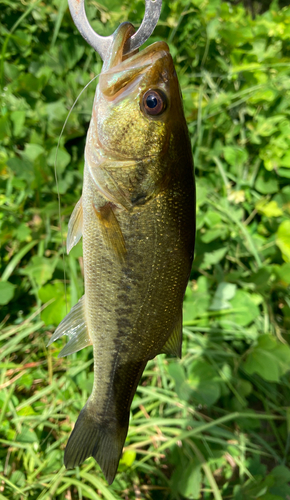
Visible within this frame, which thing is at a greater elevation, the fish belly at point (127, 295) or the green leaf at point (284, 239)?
the green leaf at point (284, 239)

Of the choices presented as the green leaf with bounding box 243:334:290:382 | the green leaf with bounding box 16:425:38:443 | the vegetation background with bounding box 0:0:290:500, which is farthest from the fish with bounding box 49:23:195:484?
the green leaf with bounding box 243:334:290:382

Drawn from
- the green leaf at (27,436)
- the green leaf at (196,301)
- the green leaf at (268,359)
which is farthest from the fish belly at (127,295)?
the green leaf at (268,359)

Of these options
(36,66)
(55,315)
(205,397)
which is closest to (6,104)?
(36,66)

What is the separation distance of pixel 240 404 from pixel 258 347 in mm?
381

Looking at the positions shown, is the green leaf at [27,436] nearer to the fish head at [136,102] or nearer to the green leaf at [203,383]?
the green leaf at [203,383]

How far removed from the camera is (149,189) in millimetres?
859

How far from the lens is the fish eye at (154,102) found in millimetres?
801

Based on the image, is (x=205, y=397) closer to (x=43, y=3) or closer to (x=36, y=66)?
(x=36, y=66)

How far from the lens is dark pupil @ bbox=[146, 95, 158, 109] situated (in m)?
0.80

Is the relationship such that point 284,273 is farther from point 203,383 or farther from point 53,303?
point 53,303

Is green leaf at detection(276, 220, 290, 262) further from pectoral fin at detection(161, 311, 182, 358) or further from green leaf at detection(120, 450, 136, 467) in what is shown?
green leaf at detection(120, 450, 136, 467)

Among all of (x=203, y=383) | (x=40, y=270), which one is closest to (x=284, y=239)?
(x=203, y=383)

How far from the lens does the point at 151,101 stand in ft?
2.65

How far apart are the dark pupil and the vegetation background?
100 centimetres
